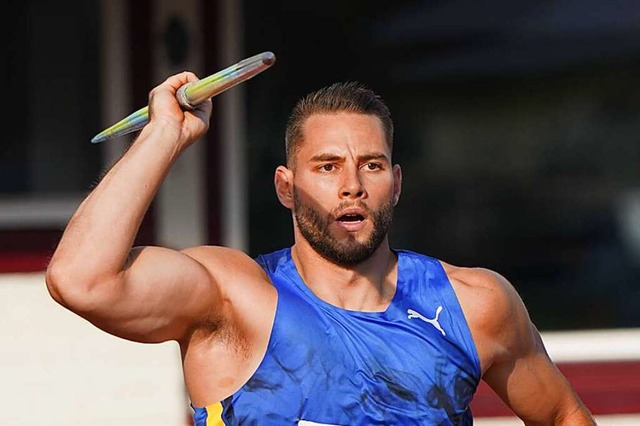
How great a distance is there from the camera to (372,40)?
5.50m

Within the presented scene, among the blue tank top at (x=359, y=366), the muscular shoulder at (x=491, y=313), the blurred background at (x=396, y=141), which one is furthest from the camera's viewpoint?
the blurred background at (x=396, y=141)

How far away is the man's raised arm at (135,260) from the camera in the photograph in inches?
95.3

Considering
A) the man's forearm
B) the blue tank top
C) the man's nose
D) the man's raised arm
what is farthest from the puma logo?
the man's forearm

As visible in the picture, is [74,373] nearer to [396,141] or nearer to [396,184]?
[396,141]

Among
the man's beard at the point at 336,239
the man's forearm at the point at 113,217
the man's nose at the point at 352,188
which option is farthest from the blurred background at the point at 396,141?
the man's forearm at the point at 113,217

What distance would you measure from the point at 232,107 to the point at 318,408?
2.86 meters

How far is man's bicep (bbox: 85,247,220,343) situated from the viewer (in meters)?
2.47

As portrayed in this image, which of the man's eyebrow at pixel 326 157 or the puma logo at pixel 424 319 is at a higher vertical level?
the man's eyebrow at pixel 326 157

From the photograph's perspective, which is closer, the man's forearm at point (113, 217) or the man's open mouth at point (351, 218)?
the man's forearm at point (113, 217)

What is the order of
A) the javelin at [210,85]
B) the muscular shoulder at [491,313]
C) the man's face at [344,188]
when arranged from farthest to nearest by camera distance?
the muscular shoulder at [491,313]
the man's face at [344,188]
the javelin at [210,85]

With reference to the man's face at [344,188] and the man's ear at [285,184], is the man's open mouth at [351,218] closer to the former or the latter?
the man's face at [344,188]

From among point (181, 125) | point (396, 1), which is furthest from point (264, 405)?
point (396, 1)

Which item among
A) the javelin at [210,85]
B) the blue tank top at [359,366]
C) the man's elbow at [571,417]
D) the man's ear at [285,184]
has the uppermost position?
the javelin at [210,85]

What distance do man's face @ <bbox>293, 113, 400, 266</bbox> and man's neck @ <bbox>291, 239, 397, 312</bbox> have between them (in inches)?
0.9
